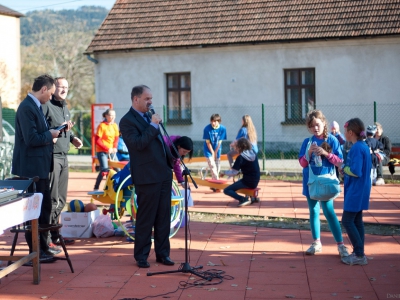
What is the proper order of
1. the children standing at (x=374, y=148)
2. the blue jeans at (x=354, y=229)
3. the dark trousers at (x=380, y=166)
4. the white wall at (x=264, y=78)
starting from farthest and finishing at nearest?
the white wall at (x=264, y=78) → the dark trousers at (x=380, y=166) → the children standing at (x=374, y=148) → the blue jeans at (x=354, y=229)

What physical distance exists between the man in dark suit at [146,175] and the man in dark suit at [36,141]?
88cm

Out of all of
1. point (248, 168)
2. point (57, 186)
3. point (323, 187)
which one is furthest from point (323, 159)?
point (248, 168)

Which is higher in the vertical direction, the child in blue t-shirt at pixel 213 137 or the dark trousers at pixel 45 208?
the child in blue t-shirt at pixel 213 137

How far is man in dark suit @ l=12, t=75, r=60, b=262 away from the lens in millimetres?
7055

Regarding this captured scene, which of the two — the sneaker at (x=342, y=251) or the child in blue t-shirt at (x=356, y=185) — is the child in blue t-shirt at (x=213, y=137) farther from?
the child in blue t-shirt at (x=356, y=185)

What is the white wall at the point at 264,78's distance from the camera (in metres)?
23.3

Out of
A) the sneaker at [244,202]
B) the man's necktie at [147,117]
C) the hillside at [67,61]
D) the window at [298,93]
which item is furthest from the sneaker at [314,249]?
the hillside at [67,61]

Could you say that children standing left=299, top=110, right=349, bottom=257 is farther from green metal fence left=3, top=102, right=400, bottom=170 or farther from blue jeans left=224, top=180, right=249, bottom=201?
green metal fence left=3, top=102, right=400, bottom=170

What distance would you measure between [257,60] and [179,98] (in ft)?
12.7

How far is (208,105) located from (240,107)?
1.49 m

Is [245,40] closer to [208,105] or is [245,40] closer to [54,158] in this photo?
[208,105]

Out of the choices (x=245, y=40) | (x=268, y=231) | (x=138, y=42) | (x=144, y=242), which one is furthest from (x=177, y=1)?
(x=144, y=242)

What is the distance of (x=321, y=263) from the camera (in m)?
7.25

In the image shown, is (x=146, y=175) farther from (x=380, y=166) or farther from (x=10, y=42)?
(x=10, y=42)
